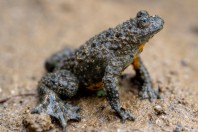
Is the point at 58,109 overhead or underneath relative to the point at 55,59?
underneath

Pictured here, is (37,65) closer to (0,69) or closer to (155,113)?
(0,69)

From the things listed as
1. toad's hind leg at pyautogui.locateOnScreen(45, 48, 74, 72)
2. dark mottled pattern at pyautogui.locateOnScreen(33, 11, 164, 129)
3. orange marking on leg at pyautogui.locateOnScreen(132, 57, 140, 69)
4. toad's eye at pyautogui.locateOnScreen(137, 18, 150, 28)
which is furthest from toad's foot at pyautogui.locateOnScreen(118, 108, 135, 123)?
toad's hind leg at pyautogui.locateOnScreen(45, 48, 74, 72)

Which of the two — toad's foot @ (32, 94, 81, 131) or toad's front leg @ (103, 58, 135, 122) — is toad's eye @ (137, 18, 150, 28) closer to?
toad's front leg @ (103, 58, 135, 122)

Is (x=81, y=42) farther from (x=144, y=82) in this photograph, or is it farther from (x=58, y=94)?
(x=58, y=94)

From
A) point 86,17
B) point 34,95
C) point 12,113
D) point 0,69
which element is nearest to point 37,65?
point 0,69

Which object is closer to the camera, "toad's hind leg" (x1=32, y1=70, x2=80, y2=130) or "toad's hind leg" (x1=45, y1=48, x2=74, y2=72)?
"toad's hind leg" (x1=32, y1=70, x2=80, y2=130)

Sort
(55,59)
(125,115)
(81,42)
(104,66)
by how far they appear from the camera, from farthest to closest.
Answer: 1. (81,42)
2. (55,59)
3. (104,66)
4. (125,115)

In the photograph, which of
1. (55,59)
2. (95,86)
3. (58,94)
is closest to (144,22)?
(95,86)
